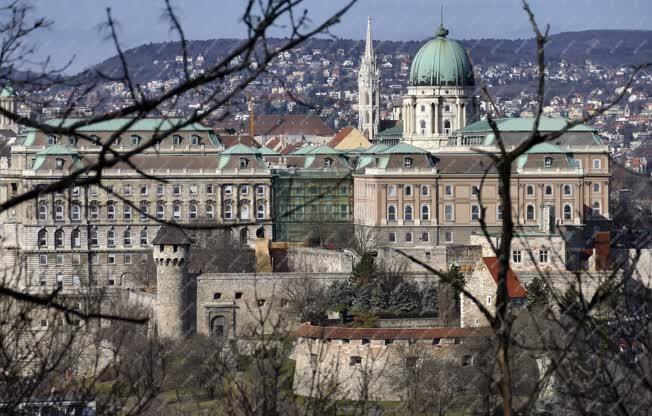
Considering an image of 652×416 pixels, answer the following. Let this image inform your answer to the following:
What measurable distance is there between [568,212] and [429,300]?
19974mm

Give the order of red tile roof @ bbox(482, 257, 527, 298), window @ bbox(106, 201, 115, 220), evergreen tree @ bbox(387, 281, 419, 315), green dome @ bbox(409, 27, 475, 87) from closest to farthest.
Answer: red tile roof @ bbox(482, 257, 527, 298) → evergreen tree @ bbox(387, 281, 419, 315) → window @ bbox(106, 201, 115, 220) → green dome @ bbox(409, 27, 475, 87)

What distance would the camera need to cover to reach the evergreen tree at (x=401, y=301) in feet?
199

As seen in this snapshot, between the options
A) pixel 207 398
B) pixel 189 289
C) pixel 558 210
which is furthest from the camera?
pixel 558 210

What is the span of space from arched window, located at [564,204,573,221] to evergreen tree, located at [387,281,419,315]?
19593 millimetres

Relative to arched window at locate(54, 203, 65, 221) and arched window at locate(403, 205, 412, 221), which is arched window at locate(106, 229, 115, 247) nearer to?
arched window at locate(54, 203, 65, 221)

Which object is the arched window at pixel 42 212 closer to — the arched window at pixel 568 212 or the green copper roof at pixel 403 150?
the green copper roof at pixel 403 150

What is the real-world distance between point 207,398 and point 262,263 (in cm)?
2494

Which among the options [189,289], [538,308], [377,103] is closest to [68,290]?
[189,289]

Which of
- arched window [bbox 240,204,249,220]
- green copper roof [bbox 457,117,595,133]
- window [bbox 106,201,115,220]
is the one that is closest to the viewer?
arched window [bbox 240,204,249,220]

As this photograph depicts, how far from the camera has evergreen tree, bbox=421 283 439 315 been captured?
202 ft

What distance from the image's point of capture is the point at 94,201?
83.9m

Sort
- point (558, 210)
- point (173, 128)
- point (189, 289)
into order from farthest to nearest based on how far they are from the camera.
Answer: point (558, 210) → point (189, 289) → point (173, 128)

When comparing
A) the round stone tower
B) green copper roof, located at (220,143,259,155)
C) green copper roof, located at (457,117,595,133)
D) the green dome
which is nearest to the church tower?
the green dome

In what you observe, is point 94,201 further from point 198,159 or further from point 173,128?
point 173,128
